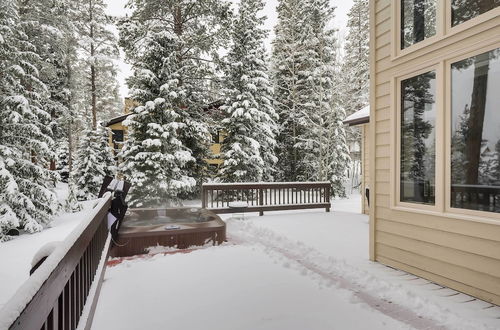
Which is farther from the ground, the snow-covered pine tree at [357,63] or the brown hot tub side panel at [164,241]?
the snow-covered pine tree at [357,63]

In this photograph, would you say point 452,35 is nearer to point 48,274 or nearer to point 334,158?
point 48,274

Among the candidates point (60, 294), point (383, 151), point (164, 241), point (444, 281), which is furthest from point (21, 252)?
point (444, 281)

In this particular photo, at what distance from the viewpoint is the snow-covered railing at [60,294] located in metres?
0.96

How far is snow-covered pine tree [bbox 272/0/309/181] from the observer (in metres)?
16.5

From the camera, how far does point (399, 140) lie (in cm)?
394

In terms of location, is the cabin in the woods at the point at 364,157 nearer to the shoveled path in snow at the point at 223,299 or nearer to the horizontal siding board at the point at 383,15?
the horizontal siding board at the point at 383,15

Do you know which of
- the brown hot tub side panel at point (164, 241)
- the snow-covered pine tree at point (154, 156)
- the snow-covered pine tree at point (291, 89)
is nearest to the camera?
the brown hot tub side panel at point (164, 241)

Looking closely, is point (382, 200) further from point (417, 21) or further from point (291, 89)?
point (291, 89)

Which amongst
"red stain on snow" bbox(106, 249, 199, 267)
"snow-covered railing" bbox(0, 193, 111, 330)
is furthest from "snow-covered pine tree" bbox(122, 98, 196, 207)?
"snow-covered railing" bbox(0, 193, 111, 330)

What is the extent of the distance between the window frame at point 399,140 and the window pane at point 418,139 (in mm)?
44

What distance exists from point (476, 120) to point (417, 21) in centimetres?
153

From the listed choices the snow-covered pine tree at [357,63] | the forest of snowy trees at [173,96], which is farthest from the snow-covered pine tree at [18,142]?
the snow-covered pine tree at [357,63]

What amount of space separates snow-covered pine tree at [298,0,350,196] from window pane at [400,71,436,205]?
10.6 metres

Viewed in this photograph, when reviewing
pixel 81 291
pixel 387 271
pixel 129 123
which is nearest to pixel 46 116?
pixel 129 123
